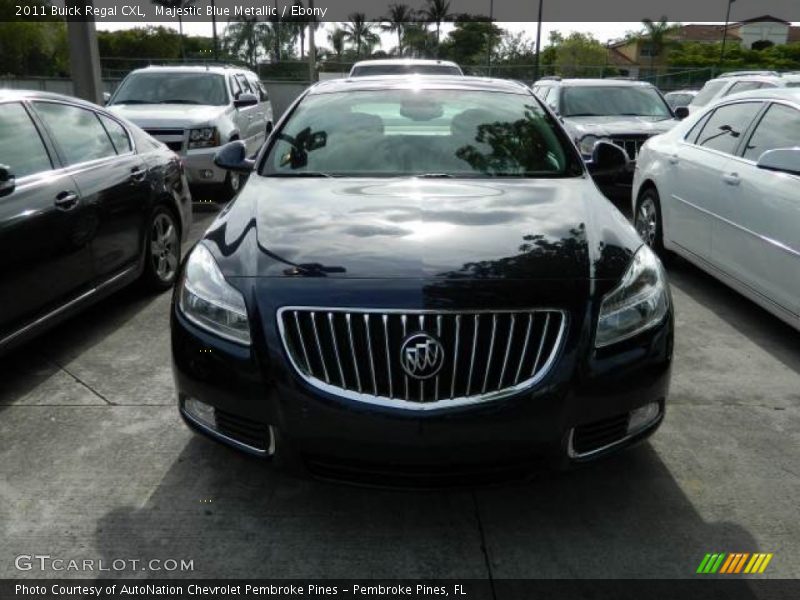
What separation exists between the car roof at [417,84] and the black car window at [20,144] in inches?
64.3

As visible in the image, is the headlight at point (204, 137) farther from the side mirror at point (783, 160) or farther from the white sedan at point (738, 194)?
the side mirror at point (783, 160)

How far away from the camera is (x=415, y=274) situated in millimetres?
2756

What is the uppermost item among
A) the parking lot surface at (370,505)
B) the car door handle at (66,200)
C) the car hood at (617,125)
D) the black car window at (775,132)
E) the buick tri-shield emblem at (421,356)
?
the black car window at (775,132)

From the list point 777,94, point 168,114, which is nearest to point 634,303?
point 777,94

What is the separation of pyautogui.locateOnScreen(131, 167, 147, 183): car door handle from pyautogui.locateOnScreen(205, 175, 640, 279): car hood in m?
1.90

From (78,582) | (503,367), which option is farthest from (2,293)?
(503,367)

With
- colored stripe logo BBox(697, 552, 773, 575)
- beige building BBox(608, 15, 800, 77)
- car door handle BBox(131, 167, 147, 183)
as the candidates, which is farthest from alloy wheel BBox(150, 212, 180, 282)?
beige building BBox(608, 15, 800, 77)

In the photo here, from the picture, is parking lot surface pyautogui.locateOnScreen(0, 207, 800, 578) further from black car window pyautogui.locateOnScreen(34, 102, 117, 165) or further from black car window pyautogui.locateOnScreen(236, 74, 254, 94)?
black car window pyautogui.locateOnScreen(236, 74, 254, 94)

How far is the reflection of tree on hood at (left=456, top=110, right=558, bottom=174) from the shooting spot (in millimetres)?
4035

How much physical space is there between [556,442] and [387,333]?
684 millimetres

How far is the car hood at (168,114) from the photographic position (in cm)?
937

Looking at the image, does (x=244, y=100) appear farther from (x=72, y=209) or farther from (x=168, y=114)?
(x=72, y=209)

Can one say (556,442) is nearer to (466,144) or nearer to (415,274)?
(415,274)

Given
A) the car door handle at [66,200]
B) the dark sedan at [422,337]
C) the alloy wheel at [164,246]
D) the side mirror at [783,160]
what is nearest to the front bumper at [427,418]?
the dark sedan at [422,337]
